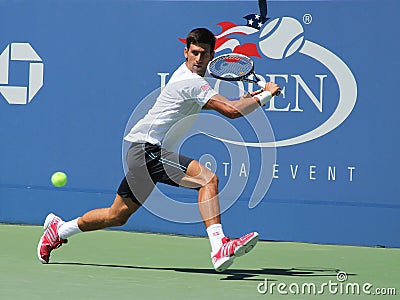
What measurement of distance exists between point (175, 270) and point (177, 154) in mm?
727

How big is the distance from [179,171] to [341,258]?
1.52 m

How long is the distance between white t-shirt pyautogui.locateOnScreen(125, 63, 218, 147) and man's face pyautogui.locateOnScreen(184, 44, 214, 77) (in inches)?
1.9

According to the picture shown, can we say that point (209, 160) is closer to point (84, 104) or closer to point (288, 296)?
point (84, 104)

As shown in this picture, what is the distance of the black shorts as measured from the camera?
6.20m

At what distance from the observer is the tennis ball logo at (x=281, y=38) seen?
771 centimetres

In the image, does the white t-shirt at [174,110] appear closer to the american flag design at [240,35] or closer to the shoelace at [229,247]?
the shoelace at [229,247]

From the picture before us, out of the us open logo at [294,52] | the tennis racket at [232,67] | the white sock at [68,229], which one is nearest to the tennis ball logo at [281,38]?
the us open logo at [294,52]

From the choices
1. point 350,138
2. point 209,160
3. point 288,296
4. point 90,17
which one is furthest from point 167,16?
point 288,296

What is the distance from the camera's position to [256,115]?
7.83 meters

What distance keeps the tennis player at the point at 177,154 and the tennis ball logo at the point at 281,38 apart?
5.11ft

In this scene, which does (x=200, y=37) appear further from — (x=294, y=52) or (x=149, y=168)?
(x=294, y=52)

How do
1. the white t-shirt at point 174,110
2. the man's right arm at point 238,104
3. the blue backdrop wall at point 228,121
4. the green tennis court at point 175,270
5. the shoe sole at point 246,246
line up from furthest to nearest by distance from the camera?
the blue backdrop wall at point 228,121 < the white t-shirt at point 174,110 < the man's right arm at point 238,104 < the shoe sole at point 246,246 < the green tennis court at point 175,270

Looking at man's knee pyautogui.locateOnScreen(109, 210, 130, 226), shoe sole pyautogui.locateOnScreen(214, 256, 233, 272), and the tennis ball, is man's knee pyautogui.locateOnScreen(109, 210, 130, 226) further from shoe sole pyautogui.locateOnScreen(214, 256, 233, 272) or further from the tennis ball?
the tennis ball

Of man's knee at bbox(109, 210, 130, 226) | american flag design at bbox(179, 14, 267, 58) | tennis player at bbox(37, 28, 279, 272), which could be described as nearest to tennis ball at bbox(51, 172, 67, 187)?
tennis player at bbox(37, 28, 279, 272)
